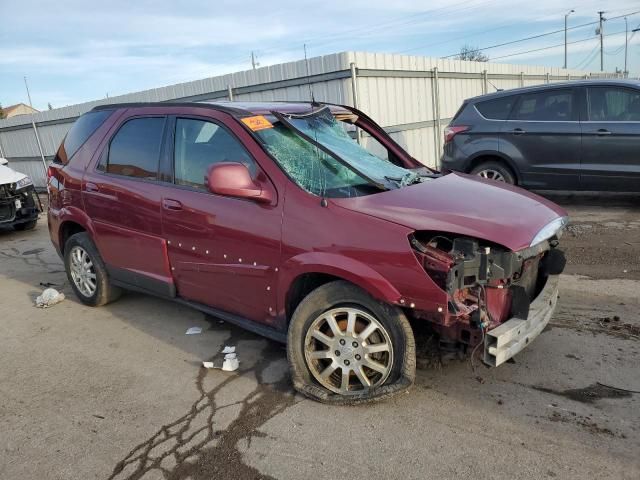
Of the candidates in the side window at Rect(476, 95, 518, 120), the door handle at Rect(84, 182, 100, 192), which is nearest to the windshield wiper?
the door handle at Rect(84, 182, 100, 192)

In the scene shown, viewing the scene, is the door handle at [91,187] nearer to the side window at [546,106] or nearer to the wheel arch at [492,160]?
the wheel arch at [492,160]

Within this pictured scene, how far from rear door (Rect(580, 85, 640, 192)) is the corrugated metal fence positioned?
3.09 metres

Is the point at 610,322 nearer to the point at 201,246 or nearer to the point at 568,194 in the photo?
the point at 201,246

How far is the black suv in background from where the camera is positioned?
7184 mm

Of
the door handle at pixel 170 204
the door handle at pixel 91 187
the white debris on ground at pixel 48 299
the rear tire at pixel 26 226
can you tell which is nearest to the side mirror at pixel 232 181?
the door handle at pixel 170 204

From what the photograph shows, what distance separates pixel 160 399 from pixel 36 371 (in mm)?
1224

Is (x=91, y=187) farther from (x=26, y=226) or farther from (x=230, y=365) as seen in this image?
(x=26, y=226)

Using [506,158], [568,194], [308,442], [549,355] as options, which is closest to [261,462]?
[308,442]

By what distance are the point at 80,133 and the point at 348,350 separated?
140 inches

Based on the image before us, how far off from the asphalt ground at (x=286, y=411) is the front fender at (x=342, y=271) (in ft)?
2.45

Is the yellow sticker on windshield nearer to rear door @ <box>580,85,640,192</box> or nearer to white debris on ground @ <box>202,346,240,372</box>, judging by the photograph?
white debris on ground @ <box>202,346,240,372</box>

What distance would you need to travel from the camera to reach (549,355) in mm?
3674

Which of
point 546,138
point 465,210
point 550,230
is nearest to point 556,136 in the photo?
point 546,138

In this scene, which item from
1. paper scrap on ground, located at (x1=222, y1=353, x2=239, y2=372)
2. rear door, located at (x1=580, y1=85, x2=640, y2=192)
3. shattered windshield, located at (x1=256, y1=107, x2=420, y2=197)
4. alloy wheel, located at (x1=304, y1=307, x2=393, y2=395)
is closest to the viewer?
alloy wheel, located at (x1=304, y1=307, x2=393, y2=395)
